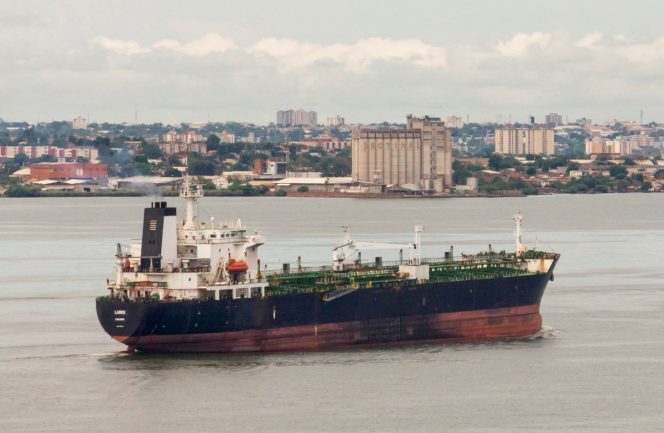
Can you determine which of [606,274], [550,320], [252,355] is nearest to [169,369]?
[252,355]

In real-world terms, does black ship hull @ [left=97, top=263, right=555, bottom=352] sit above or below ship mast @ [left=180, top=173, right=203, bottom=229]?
below

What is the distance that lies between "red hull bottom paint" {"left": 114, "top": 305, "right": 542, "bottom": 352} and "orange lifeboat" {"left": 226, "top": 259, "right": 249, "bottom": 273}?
1.88m

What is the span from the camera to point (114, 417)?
40.9 meters

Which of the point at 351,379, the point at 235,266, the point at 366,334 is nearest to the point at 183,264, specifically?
the point at 235,266

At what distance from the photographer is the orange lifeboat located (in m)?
49.2

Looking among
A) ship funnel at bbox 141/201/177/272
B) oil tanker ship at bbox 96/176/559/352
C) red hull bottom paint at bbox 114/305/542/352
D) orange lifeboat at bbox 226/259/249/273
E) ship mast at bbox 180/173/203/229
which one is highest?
ship mast at bbox 180/173/203/229

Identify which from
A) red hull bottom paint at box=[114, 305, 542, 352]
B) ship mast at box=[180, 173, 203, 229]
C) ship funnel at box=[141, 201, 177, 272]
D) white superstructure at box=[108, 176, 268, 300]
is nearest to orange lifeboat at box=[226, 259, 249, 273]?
white superstructure at box=[108, 176, 268, 300]

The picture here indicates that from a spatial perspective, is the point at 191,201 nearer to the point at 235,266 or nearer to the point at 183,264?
the point at 183,264

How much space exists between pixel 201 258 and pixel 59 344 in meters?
5.90

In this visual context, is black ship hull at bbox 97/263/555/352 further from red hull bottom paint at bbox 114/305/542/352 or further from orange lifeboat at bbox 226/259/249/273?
orange lifeboat at bbox 226/259/249/273

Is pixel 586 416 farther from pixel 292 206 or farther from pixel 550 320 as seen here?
pixel 292 206

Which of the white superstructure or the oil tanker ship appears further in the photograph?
the white superstructure

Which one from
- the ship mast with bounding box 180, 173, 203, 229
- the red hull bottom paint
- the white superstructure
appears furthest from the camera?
the ship mast with bounding box 180, 173, 203, 229

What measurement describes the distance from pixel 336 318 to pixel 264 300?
9.69 feet
